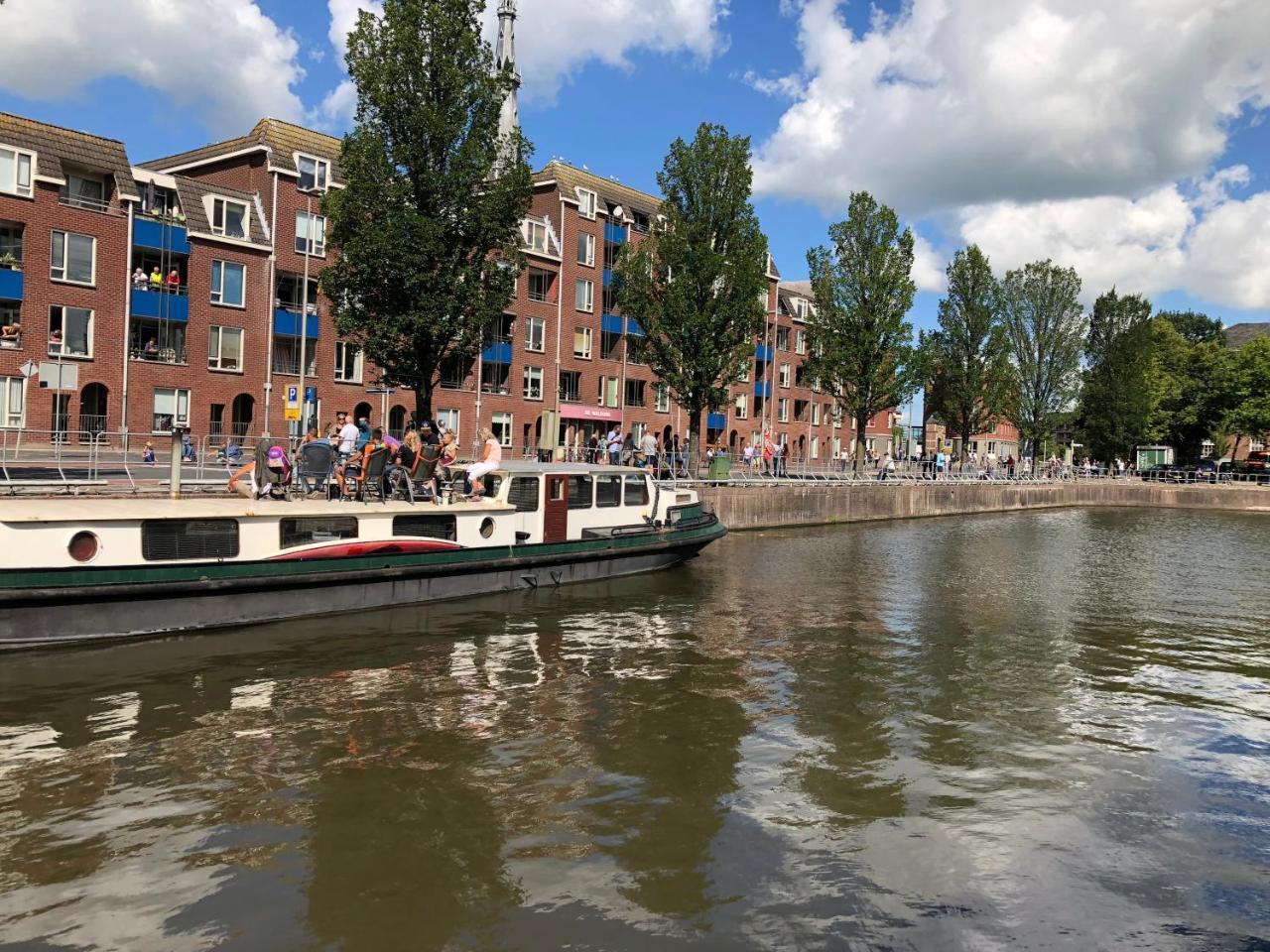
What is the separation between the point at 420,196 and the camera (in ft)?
93.7

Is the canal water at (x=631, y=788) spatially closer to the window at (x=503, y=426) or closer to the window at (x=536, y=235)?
the window at (x=503, y=426)

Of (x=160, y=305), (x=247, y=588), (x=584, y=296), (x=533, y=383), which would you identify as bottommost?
(x=247, y=588)

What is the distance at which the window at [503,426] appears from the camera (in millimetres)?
58447

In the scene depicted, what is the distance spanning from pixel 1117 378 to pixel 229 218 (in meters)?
72.9

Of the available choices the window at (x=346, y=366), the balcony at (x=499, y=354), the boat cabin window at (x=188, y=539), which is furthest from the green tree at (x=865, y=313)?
the boat cabin window at (x=188, y=539)

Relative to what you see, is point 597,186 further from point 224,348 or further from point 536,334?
point 224,348

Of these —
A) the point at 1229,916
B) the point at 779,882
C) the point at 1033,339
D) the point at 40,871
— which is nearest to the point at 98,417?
the point at 40,871

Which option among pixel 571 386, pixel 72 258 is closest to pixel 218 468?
pixel 72 258

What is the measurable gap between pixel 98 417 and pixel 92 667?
105 ft

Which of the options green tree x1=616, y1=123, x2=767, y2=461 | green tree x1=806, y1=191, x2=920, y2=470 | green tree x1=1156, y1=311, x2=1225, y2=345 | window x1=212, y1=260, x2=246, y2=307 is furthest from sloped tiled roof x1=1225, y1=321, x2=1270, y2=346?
window x1=212, y1=260, x2=246, y2=307

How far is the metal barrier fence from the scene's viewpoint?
22.6 m

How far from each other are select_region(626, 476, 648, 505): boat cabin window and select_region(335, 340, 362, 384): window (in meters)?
30.8

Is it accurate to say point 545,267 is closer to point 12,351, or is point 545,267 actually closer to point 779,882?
point 12,351

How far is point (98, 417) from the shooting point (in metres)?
41.5
